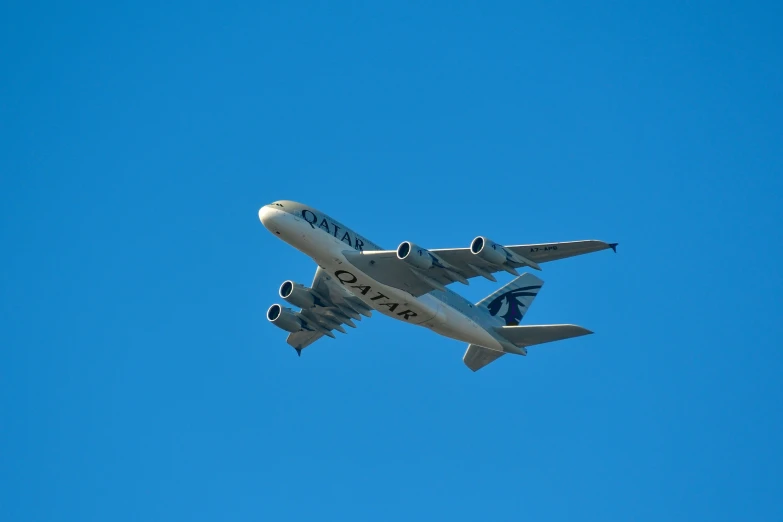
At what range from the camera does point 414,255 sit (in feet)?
149

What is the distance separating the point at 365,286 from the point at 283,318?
7729mm

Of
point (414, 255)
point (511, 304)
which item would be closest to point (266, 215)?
point (414, 255)

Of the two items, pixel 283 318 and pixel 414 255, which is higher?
pixel 414 255

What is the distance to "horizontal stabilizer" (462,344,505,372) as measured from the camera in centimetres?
5366

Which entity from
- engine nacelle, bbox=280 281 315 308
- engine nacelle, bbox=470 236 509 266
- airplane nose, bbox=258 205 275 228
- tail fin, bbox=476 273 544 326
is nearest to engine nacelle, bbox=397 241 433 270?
engine nacelle, bbox=470 236 509 266

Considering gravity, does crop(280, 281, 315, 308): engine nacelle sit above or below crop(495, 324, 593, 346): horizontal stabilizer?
below

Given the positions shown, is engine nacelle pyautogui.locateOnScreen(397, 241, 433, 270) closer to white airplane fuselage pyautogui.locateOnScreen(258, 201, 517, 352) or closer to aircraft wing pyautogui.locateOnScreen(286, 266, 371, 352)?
white airplane fuselage pyautogui.locateOnScreen(258, 201, 517, 352)

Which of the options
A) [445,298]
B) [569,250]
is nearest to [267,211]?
[445,298]

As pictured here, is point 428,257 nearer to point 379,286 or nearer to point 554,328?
point 379,286

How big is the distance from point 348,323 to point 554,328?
11250 millimetres

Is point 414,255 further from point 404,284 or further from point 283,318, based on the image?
point 283,318

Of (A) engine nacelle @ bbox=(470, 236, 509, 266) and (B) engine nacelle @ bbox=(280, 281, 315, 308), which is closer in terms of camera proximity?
(A) engine nacelle @ bbox=(470, 236, 509, 266)

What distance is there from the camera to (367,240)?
48.8 metres

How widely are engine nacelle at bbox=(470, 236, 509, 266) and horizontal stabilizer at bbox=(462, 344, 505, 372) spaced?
980 cm
